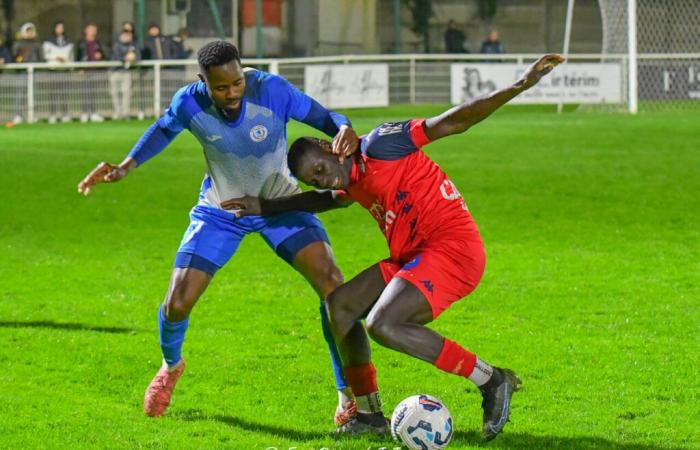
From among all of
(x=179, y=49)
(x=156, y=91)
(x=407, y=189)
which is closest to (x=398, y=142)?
(x=407, y=189)

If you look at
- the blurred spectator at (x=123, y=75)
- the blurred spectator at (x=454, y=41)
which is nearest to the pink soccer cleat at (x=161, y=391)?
the blurred spectator at (x=123, y=75)

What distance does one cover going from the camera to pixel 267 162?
21.3 ft

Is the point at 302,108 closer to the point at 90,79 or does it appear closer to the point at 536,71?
the point at 536,71

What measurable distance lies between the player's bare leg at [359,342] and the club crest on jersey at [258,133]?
2.99 ft

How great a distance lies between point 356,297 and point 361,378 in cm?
48

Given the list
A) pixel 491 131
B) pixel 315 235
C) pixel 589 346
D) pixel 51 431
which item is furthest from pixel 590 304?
pixel 491 131

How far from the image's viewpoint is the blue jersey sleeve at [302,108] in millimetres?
6379

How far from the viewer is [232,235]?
257 inches

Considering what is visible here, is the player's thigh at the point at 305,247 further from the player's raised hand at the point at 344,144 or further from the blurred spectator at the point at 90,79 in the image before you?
the blurred spectator at the point at 90,79

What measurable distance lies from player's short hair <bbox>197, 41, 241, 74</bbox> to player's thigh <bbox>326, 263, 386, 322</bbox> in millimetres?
1145

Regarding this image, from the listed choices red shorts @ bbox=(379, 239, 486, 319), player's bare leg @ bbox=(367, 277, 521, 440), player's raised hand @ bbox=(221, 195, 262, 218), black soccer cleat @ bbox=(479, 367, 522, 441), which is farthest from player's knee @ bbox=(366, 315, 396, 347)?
player's raised hand @ bbox=(221, 195, 262, 218)

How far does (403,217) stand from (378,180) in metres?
0.20

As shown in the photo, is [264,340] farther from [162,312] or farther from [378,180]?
[378,180]

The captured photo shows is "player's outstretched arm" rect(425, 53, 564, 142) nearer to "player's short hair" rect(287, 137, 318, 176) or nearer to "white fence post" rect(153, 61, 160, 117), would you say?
"player's short hair" rect(287, 137, 318, 176)
